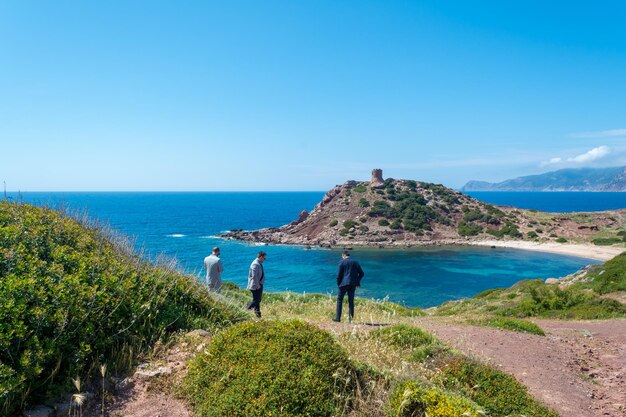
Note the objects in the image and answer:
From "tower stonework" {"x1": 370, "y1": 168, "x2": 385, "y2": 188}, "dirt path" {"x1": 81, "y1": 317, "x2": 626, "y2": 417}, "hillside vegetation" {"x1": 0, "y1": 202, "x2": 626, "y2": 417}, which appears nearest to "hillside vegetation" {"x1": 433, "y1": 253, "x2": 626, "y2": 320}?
"dirt path" {"x1": 81, "y1": 317, "x2": 626, "y2": 417}

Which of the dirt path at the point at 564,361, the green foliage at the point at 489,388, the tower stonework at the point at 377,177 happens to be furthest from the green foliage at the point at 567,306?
the tower stonework at the point at 377,177

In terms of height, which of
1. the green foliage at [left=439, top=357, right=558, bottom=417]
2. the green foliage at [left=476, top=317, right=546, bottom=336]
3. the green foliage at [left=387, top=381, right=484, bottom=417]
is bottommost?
the green foliage at [left=476, top=317, right=546, bottom=336]

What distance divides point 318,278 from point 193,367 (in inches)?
1726

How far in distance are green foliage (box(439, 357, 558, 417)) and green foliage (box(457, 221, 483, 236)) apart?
8026 centimetres

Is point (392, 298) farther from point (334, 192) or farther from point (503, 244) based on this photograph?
point (334, 192)

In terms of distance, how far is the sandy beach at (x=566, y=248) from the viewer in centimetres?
6128

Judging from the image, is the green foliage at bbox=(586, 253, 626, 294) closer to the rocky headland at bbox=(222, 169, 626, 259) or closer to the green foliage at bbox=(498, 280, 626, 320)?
the green foliage at bbox=(498, 280, 626, 320)

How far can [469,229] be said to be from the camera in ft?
271

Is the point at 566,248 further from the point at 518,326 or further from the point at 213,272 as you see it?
the point at 213,272

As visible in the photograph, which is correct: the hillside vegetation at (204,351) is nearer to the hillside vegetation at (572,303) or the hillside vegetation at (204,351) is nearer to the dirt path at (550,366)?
the dirt path at (550,366)

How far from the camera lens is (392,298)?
40188 millimetres

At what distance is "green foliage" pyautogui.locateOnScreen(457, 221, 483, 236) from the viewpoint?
81.6 metres

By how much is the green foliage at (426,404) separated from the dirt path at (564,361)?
3509mm

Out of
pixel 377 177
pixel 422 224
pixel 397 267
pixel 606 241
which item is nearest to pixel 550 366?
pixel 397 267
